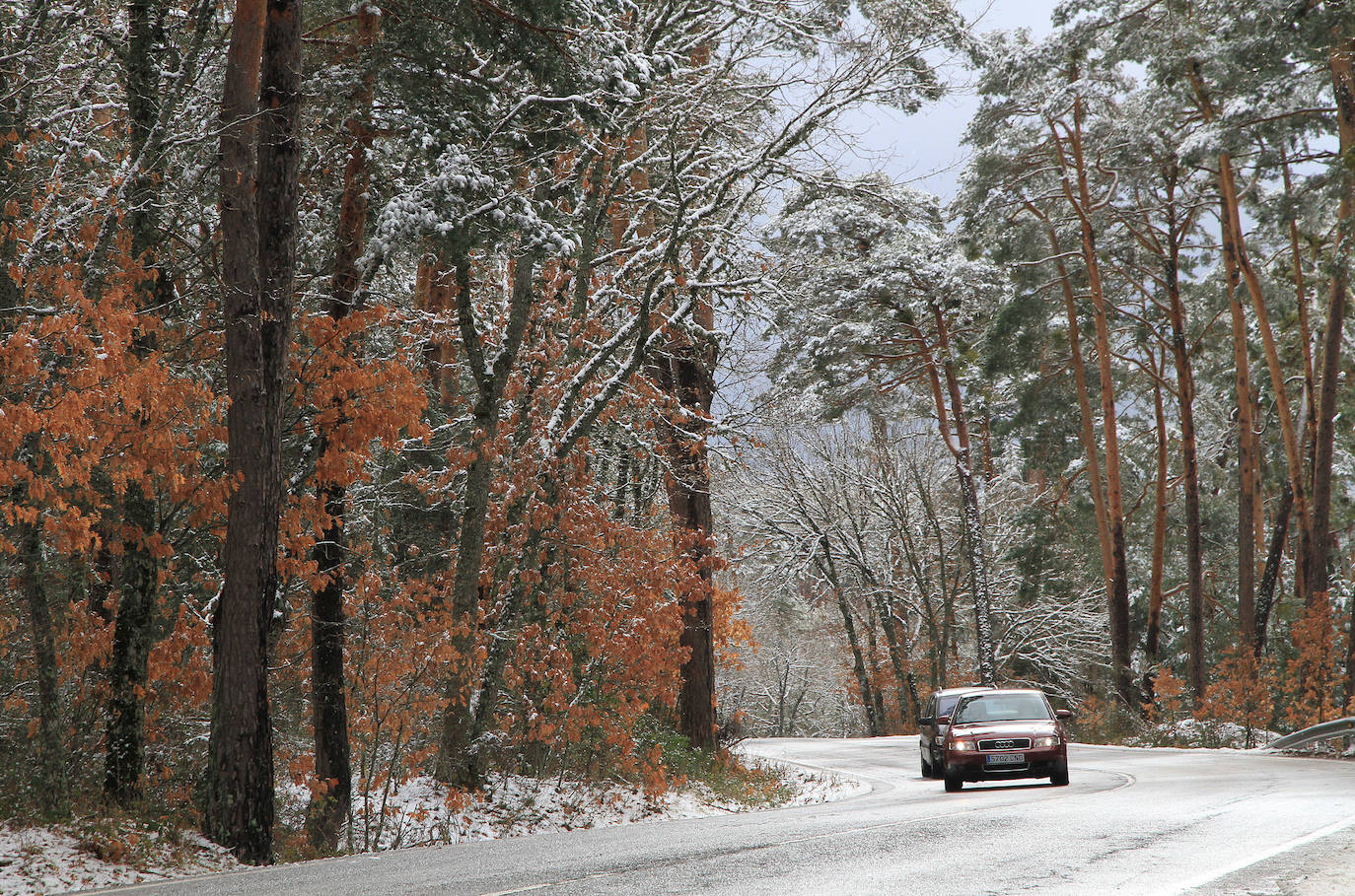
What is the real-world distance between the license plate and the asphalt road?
197 centimetres

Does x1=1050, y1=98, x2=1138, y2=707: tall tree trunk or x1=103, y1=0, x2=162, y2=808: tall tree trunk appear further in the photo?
x1=1050, y1=98, x2=1138, y2=707: tall tree trunk

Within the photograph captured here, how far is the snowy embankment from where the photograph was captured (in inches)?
383

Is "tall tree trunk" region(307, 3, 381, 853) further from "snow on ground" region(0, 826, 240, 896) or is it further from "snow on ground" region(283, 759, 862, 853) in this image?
"snow on ground" region(0, 826, 240, 896)

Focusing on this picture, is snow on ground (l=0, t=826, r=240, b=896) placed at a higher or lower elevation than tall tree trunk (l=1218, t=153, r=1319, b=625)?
lower

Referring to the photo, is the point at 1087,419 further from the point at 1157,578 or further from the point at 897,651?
the point at 897,651

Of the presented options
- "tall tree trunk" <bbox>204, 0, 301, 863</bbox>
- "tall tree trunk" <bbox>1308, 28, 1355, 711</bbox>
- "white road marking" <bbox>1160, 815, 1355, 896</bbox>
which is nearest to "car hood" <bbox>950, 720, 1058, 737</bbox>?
"white road marking" <bbox>1160, 815, 1355, 896</bbox>

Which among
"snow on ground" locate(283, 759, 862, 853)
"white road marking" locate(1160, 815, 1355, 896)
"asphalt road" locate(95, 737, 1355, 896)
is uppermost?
"white road marking" locate(1160, 815, 1355, 896)

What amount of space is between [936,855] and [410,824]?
297 inches

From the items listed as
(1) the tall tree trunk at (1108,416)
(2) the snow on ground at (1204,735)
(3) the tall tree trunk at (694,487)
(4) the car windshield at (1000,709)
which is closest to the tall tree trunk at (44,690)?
(3) the tall tree trunk at (694,487)

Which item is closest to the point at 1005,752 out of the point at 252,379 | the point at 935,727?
the point at 935,727

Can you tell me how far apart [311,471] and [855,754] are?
20587 mm

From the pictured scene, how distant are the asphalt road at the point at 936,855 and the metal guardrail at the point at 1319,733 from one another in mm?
6213

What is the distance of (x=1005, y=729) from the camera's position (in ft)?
54.6

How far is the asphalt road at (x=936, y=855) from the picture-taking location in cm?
732
